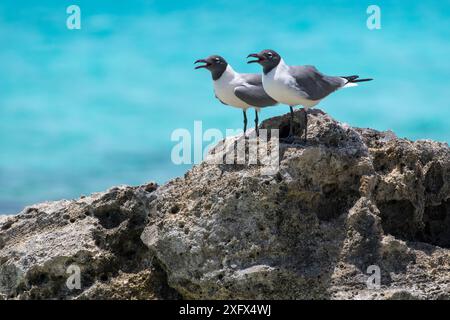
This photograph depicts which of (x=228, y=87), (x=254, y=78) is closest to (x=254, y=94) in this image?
(x=254, y=78)

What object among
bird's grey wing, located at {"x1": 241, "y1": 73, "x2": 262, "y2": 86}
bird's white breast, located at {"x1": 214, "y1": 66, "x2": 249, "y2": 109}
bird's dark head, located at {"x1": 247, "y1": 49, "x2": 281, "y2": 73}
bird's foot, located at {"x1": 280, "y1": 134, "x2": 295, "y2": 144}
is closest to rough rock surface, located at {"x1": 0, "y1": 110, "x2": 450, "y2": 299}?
bird's foot, located at {"x1": 280, "y1": 134, "x2": 295, "y2": 144}

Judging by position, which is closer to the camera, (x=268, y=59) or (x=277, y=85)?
(x=277, y=85)

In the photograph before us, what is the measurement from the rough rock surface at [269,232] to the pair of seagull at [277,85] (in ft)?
1.13

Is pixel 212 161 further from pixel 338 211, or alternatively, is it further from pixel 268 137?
pixel 338 211

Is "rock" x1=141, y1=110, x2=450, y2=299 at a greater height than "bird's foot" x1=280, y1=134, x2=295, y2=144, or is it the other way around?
"bird's foot" x1=280, y1=134, x2=295, y2=144

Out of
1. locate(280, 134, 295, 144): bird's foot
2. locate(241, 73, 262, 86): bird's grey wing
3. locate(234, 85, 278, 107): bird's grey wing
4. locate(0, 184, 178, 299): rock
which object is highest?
locate(241, 73, 262, 86): bird's grey wing

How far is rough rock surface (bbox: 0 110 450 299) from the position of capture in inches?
362

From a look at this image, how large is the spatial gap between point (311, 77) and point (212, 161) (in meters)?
1.93

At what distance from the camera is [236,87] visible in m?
11.5

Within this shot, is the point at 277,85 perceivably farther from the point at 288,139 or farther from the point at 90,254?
the point at 90,254

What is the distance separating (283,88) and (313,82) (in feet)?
1.70

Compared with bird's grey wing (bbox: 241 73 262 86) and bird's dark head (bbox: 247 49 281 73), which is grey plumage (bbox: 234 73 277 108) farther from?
bird's dark head (bbox: 247 49 281 73)
